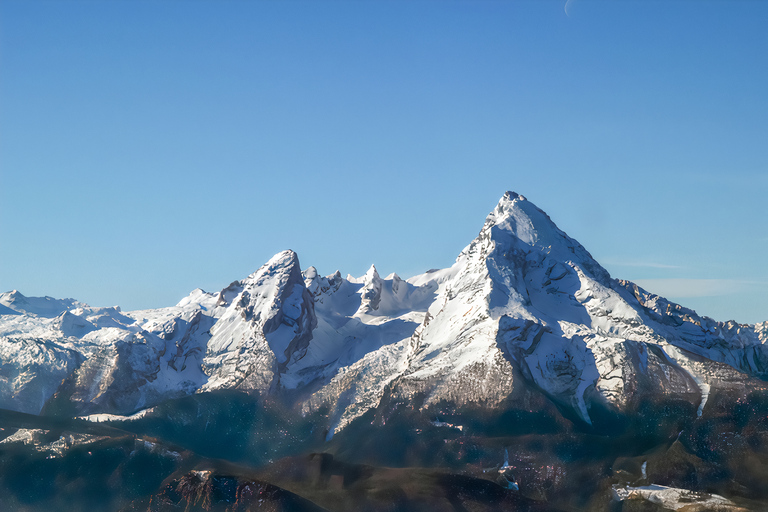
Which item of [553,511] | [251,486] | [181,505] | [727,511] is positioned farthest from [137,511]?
[727,511]

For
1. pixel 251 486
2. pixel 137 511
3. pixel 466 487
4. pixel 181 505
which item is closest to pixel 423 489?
pixel 466 487

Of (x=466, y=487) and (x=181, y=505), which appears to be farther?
(x=466, y=487)

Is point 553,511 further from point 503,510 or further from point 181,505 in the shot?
point 181,505

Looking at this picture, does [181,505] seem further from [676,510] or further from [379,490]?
[676,510]

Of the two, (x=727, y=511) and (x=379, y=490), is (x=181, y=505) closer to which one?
(x=379, y=490)

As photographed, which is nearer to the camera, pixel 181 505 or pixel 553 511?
pixel 181 505

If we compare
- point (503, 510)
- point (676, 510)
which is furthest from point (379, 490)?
point (676, 510)

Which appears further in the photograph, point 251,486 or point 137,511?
point 137,511
